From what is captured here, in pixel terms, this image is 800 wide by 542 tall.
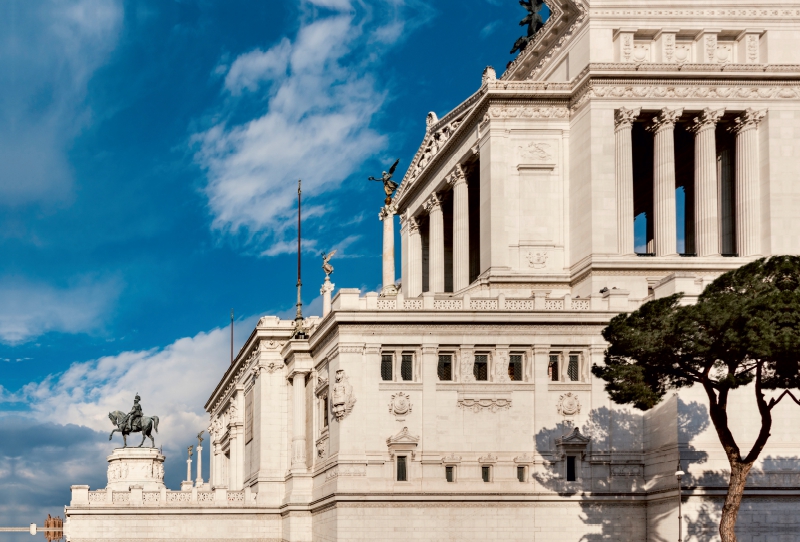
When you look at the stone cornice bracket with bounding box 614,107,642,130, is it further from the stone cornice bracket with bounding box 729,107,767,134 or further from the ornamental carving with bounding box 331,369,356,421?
the ornamental carving with bounding box 331,369,356,421

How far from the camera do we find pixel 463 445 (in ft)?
247

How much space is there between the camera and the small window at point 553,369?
7619 centimetres

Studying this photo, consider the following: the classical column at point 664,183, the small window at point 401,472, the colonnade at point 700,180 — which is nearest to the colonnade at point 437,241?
the colonnade at point 700,180

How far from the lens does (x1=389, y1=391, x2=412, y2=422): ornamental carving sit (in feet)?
248

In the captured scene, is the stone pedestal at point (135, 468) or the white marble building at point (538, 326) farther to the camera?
the stone pedestal at point (135, 468)

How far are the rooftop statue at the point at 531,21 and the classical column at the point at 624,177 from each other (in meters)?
17.8

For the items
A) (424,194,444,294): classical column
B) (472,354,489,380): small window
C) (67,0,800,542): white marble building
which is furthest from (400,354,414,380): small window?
(424,194,444,294): classical column

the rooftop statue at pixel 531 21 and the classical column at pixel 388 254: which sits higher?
the rooftop statue at pixel 531 21

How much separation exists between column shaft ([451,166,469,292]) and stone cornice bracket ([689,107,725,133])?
18.0 metres

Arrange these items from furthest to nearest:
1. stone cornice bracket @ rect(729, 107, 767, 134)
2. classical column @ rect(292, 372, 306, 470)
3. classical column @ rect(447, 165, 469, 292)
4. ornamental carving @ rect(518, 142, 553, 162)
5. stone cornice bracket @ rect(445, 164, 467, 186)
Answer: stone cornice bracket @ rect(445, 164, 467, 186)
classical column @ rect(447, 165, 469, 292)
ornamental carving @ rect(518, 142, 553, 162)
stone cornice bracket @ rect(729, 107, 767, 134)
classical column @ rect(292, 372, 306, 470)

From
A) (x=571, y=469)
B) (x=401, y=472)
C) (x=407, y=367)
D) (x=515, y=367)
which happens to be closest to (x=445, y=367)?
(x=407, y=367)

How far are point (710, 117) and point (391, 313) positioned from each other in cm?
2990

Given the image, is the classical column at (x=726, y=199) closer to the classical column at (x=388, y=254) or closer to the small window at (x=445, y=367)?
the classical column at (x=388, y=254)

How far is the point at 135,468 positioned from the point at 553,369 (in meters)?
39.0
